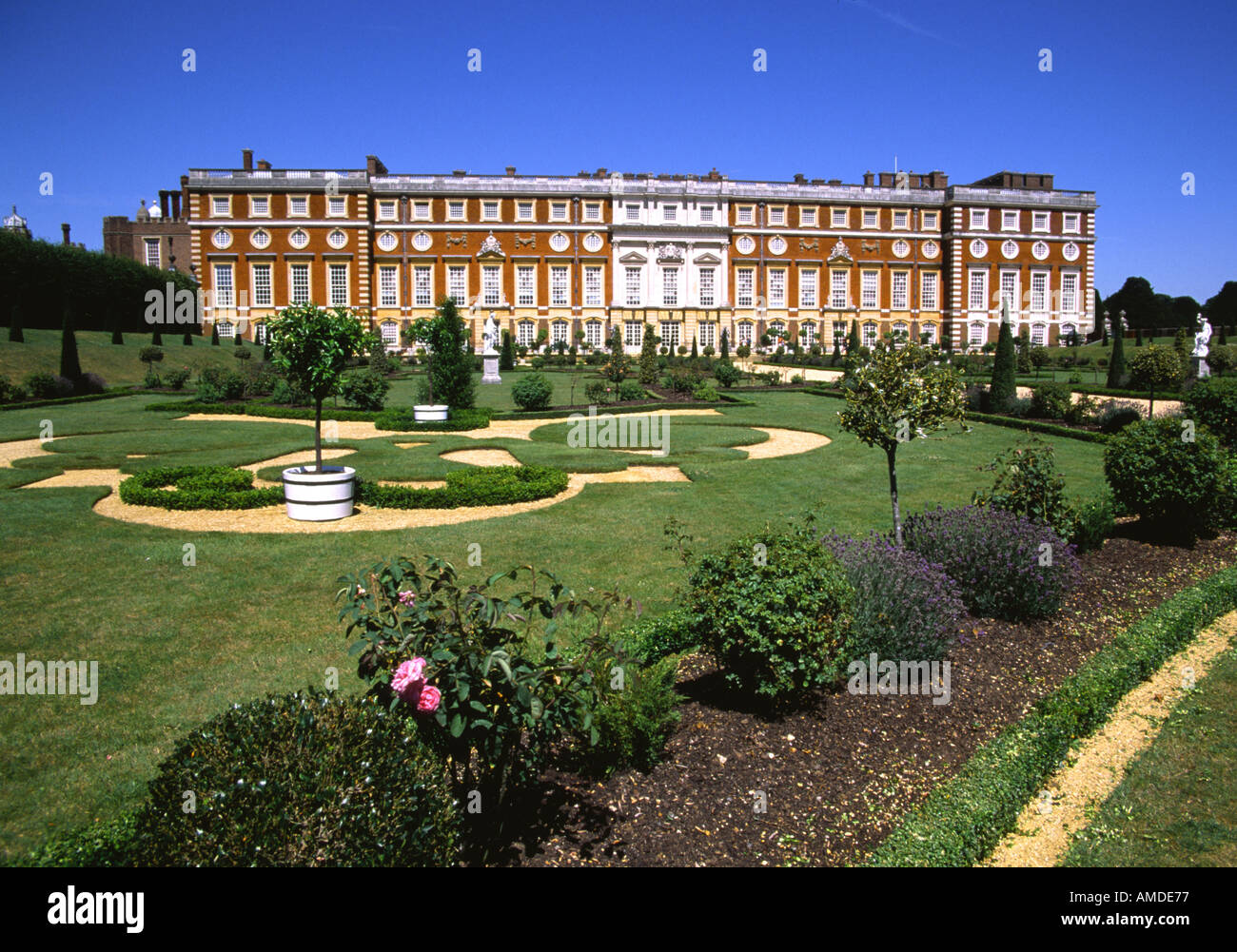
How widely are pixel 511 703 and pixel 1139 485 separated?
28.6ft

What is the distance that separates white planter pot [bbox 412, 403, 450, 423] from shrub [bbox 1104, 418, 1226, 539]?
14487mm

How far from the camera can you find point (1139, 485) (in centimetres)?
926

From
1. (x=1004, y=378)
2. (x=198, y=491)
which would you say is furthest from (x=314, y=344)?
(x=1004, y=378)

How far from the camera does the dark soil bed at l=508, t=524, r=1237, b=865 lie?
3.78m

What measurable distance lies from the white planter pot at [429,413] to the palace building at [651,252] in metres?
26.8

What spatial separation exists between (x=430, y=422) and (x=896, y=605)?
598 inches

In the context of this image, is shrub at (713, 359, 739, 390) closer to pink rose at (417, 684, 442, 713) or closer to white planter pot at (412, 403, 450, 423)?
white planter pot at (412, 403, 450, 423)

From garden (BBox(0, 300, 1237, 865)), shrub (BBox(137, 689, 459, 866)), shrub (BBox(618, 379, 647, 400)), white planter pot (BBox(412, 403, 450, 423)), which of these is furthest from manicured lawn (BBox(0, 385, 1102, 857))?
shrub (BBox(618, 379, 647, 400))

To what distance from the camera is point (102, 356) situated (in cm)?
3397

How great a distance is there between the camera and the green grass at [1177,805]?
158 inches

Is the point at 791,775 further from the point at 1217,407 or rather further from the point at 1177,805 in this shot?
the point at 1217,407

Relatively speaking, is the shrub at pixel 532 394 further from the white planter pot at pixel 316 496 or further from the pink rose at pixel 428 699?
the pink rose at pixel 428 699

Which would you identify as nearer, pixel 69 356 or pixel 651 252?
pixel 69 356

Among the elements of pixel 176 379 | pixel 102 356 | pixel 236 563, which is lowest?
pixel 236 563
